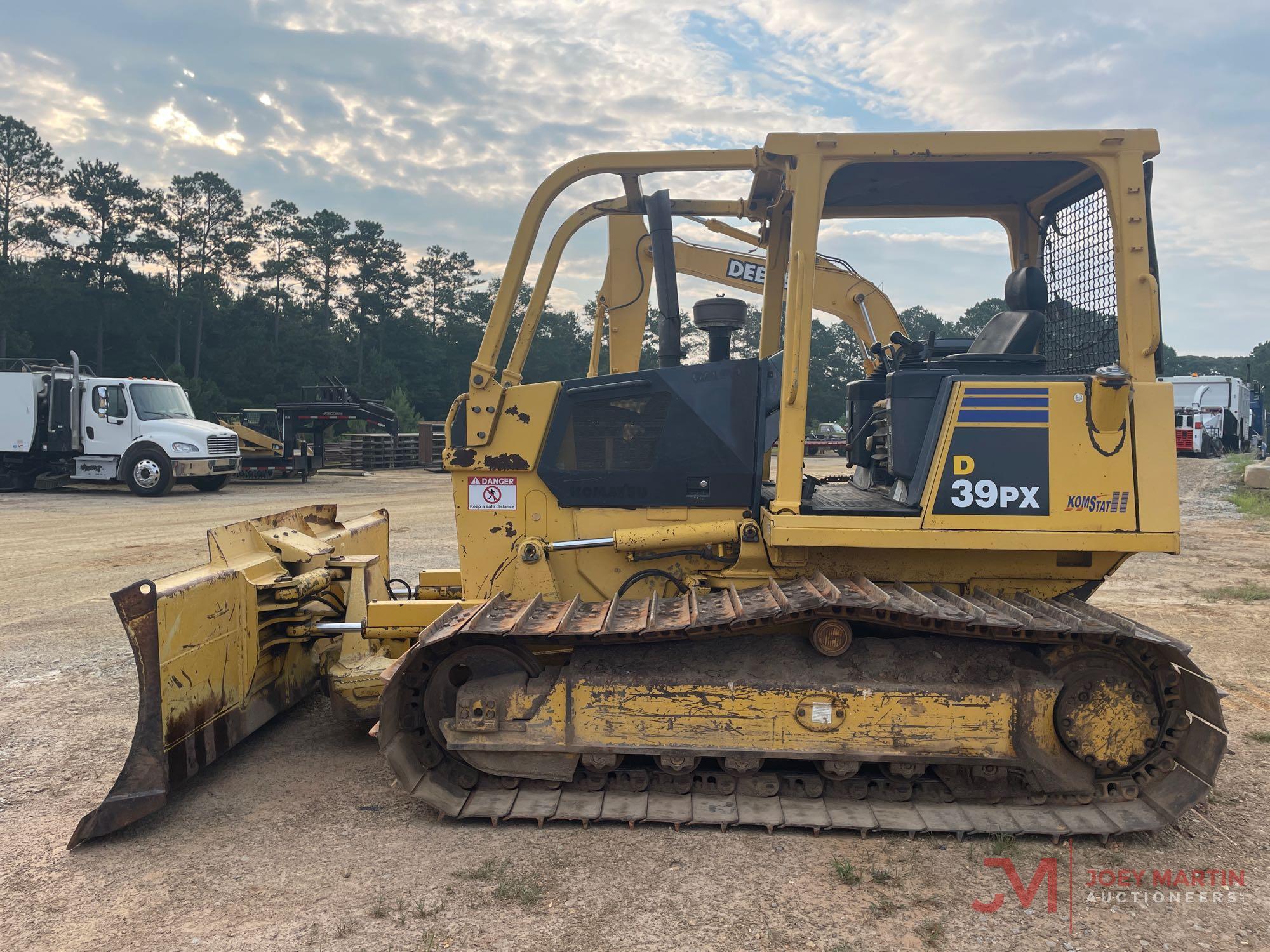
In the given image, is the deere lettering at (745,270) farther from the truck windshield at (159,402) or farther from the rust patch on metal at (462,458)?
the truck windshield at (159,402)

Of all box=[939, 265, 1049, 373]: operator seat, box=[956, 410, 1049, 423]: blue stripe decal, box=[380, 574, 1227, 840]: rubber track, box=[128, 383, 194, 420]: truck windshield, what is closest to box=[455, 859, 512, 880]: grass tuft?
box=[380, 574, 1227, 840]: rubber track

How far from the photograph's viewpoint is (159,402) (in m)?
19.9

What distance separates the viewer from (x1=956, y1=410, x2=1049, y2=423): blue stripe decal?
3.97 m

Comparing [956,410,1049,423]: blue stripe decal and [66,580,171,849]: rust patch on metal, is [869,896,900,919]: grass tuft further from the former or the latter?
[66,580,171,849]: rust patch on metal

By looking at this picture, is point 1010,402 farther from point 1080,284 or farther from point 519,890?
point 519,890

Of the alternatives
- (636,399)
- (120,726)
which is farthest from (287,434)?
(636,399)

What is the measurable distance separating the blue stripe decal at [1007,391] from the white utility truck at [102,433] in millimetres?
19337

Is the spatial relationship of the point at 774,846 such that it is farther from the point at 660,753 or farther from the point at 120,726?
the point at 120,726

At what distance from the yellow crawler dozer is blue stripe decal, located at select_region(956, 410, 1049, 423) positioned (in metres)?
0.01

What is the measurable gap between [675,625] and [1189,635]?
622 centimetres

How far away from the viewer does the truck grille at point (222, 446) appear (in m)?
19.7

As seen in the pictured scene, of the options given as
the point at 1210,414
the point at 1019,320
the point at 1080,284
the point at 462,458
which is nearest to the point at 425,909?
the point at 462,458

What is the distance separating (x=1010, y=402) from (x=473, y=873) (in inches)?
125

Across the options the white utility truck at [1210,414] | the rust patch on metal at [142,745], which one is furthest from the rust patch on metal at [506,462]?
the white utility truck at [1210,414]
